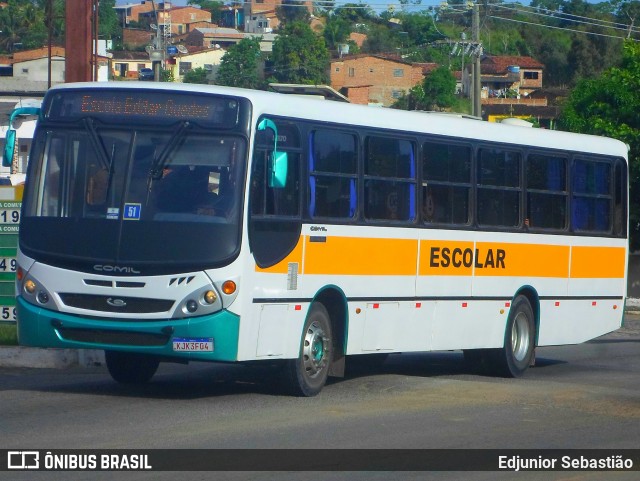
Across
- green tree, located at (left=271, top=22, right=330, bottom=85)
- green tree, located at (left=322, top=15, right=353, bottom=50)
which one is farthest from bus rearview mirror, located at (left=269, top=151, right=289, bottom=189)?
green tree, located at (left=322, top=15, right=353, bottom=50)

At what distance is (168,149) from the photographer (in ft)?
38.1

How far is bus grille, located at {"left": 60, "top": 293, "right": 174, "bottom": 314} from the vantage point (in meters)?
11.4

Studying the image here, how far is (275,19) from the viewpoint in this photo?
7672 inches

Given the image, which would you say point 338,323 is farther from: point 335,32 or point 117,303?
point 335,32

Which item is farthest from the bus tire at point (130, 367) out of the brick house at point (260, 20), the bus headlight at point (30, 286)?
the brick house at point (260, 20)

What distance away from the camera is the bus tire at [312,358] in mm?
12258

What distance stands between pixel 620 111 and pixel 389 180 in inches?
953

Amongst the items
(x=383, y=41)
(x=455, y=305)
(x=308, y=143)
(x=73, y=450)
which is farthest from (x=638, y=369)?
(x=383, y=41)

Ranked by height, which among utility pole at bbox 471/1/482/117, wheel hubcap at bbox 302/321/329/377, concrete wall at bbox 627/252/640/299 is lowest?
concrete wall at bbox 627/252/640/299

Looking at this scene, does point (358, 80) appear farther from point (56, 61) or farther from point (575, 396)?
point (575, 396)

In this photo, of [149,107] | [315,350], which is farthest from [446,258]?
[149,107]

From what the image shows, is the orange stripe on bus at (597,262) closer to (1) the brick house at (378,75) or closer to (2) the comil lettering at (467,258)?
(2) the comil lettering at (467,258)

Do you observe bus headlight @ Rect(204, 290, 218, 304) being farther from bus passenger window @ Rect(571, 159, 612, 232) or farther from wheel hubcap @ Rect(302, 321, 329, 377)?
bus passenger window @ Rect(571, 159, 612, 232)

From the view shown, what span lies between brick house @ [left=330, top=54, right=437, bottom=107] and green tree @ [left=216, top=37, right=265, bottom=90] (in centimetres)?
718
